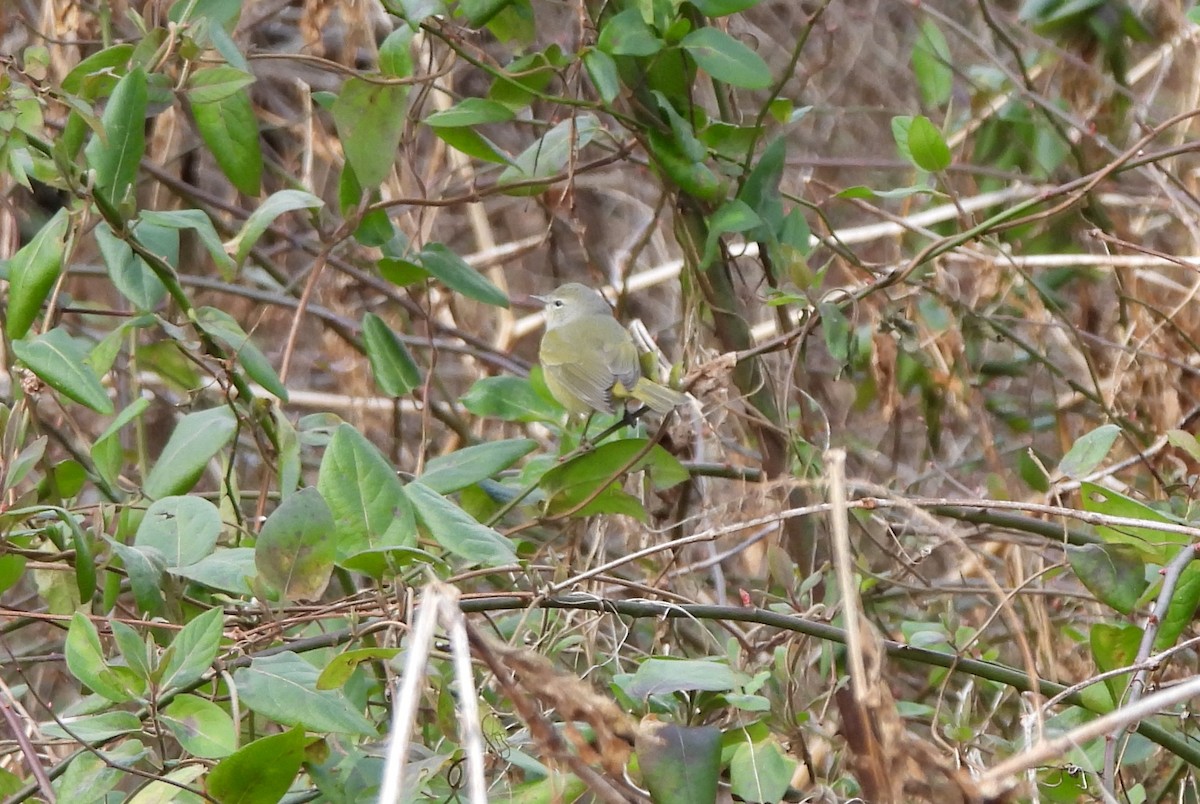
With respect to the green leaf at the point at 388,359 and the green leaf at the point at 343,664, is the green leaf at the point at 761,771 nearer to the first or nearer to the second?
the green leaf at the point at 343,664

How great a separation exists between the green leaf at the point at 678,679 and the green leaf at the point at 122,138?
99 centimetres

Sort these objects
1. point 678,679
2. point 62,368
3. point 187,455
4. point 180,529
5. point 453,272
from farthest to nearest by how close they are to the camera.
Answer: point 453,272 < point 187,455 < point 62,368 < point 180,529 < point 678,679

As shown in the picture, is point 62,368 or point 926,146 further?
point 926,146

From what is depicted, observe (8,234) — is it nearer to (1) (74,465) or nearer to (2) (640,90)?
(1) (74,465)

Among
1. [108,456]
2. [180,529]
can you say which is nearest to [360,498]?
[180,529]

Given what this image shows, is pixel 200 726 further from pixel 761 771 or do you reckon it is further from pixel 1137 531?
pixel 1137 531

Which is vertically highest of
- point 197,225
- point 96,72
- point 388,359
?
point 96,72

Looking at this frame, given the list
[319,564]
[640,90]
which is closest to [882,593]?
[640,90]

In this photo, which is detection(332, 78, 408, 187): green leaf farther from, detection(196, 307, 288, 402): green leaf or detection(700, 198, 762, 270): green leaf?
detection(700, 198, 762, 270): green leaf

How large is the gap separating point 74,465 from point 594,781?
136 centimetres

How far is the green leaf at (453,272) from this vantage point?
2361 mm

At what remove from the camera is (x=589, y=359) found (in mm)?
3287

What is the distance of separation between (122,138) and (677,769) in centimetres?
117

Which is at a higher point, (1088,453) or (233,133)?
(233,133)
